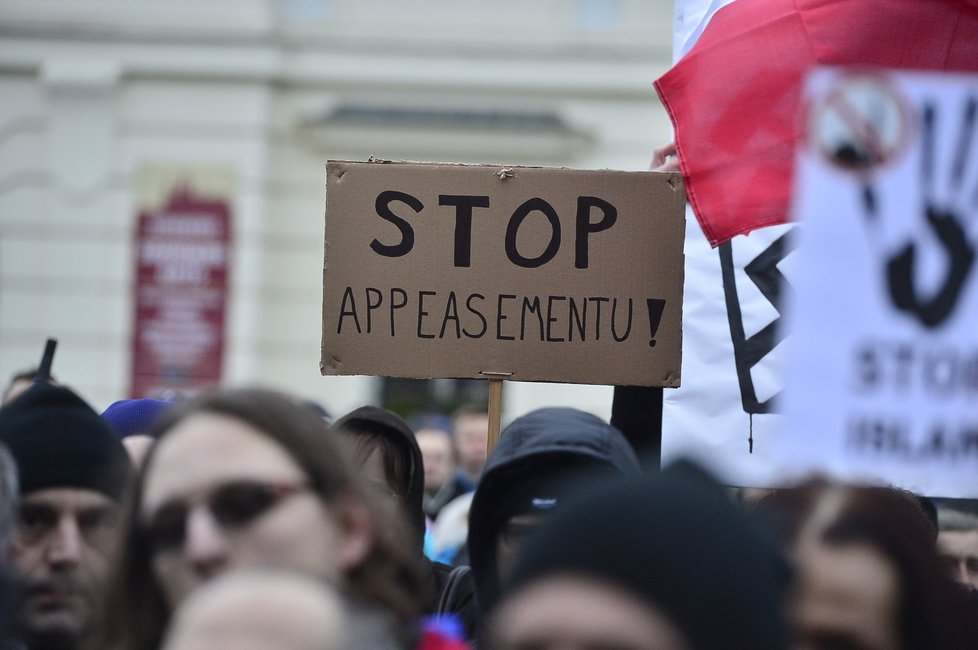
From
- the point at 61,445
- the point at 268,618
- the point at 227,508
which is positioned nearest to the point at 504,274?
the point at 61,445

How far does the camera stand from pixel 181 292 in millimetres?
13016

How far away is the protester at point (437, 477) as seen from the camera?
22.3 feet

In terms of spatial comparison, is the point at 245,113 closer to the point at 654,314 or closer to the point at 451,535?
the point at 451,535

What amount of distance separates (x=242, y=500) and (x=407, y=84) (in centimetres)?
1167

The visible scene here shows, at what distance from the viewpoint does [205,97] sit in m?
13.4

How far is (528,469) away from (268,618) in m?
1.37

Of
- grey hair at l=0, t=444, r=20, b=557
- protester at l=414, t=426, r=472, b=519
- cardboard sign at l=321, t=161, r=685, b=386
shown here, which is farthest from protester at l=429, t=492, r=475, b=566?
grey hair at l=0, t=444, r=20, b=557

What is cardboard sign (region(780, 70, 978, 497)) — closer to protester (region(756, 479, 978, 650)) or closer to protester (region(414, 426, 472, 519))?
protester (region(756, 479, 978, 650))

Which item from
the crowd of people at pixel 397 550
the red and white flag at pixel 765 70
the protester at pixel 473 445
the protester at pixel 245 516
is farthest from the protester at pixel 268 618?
the protester at pixel 473 445

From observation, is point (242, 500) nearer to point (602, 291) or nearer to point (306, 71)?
point (602, 291)

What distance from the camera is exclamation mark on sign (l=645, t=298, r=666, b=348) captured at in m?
3.45

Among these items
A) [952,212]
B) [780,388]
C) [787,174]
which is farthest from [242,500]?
[780,388]

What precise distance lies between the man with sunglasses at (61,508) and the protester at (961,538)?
75.5 inches

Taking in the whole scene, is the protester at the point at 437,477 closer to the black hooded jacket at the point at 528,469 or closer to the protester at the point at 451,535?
the protester at the point at 451,535
